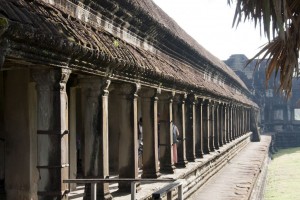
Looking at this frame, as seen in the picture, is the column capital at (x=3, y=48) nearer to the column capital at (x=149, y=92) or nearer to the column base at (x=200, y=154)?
the column capital at (x=149, y=92)

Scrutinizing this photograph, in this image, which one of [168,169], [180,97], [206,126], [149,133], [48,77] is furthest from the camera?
[206,126]

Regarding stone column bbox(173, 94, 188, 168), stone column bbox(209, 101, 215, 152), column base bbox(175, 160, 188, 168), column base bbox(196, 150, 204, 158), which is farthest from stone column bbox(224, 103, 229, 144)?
column base bbox(175, 160, 188, 168)

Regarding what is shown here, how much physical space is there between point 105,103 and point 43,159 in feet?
6.92

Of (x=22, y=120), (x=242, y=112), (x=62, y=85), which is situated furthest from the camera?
(x=242, y=112)

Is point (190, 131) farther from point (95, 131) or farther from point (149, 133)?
point (95, 131)

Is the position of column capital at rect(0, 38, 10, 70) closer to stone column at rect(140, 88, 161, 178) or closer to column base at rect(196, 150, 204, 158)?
stone column at rect(140, 88, 161, 178)

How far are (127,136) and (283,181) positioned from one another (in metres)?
16.6

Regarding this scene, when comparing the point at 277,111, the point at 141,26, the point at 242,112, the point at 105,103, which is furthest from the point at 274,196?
the point at 277,111

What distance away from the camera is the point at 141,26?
1186 centimetres

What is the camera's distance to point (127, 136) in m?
9.84

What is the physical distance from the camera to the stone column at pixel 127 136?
32.1 feet

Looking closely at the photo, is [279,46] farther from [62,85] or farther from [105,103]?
[105,103]

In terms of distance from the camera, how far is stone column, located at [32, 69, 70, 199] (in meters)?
6.39

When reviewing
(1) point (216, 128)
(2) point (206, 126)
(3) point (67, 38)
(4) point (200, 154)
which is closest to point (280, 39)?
(3) point (67, 38)
